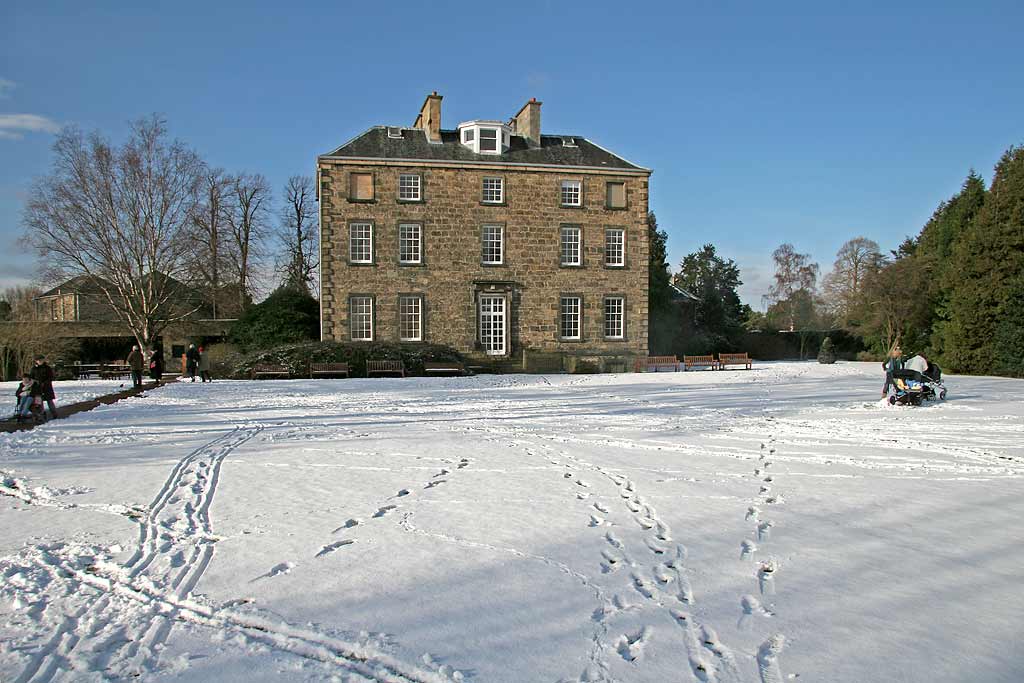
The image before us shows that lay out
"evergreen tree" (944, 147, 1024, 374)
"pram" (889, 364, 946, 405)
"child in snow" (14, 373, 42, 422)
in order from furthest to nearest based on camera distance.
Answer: "evergreen tree" (944, 147, 1024, 374) → "pram" (889, 364, 946, 405) → "child in snow" (14, 373, 42, 422)

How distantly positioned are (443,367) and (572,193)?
32.5 feet

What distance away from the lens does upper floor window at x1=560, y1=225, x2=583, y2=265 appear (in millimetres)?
32531

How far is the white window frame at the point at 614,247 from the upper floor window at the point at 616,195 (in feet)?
3.37

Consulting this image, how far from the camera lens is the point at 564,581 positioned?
16.2 feet

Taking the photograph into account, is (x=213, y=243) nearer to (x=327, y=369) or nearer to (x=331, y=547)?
(x=327, y=369)

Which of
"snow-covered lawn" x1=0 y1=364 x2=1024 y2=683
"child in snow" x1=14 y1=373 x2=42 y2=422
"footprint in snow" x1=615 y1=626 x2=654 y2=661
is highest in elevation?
"child in snow" x1=14 y1=373 x2=42 y2=422

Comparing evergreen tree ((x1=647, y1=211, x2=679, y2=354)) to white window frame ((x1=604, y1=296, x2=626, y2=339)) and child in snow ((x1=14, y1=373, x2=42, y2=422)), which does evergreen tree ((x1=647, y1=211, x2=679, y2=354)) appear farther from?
child in snow ((x1=14, y1=373, x2=42, y2=422))

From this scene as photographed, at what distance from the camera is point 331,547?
5625 mm

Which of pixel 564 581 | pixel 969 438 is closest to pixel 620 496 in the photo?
pixel 564 581

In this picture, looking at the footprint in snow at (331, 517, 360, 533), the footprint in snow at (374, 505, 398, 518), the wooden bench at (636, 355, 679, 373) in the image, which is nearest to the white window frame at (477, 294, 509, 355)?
the wooden bench at (636, 355, 679, 373)

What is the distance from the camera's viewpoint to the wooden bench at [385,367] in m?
27.2

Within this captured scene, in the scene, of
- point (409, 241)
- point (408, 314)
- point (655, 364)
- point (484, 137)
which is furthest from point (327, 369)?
point (655, 364)

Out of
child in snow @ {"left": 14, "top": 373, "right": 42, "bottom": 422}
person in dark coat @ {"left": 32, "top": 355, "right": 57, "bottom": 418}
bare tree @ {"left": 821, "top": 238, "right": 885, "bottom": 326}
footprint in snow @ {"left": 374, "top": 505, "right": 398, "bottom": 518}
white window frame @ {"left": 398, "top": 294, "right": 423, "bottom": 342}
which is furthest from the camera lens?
bare tree @ {"left": 821, "top": 238, "right": 885, "bottom": 326}

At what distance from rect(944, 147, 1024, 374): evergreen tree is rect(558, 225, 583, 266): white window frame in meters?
14.0
